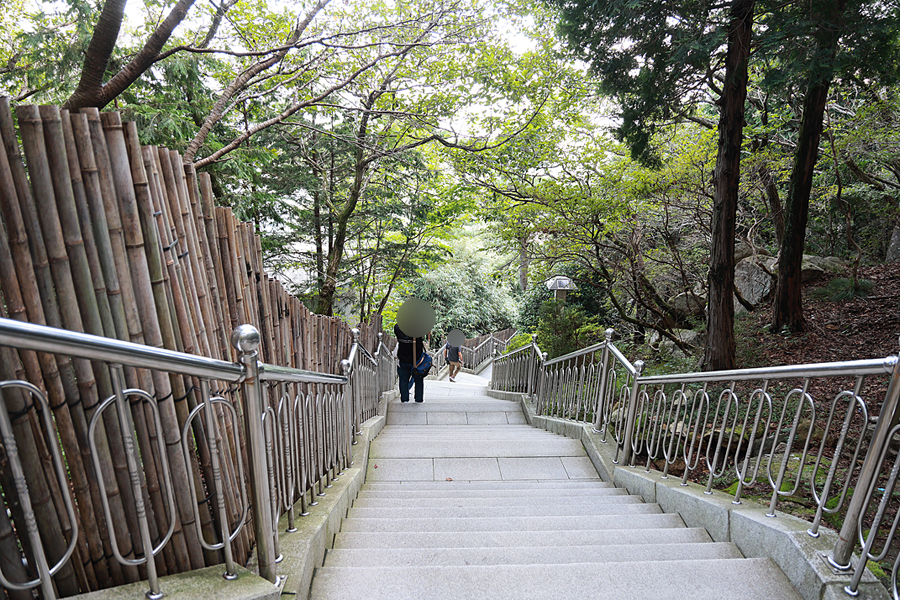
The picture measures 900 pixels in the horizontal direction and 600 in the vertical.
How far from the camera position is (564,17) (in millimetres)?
5543

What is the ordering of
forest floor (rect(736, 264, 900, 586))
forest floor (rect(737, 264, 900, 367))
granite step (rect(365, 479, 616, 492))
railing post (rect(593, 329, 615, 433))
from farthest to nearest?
forest floor (rect(737, 264, 900, 367)) → forest floor (rect(736, 264, 900, 586)) → railing post (rect(593, 329, 615, 433)) → granite step (rect(365, 479, 616, 492))

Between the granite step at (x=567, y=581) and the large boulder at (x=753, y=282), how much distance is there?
784cm

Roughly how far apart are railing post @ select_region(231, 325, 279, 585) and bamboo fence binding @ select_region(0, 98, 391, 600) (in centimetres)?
12

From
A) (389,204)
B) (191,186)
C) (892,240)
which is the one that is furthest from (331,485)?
(892,240)

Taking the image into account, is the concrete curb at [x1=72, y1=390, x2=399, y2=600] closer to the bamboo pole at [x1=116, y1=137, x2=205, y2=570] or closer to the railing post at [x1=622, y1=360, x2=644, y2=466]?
the bamboo pole at [x1=116, y1=137, x2=205, y2=570]

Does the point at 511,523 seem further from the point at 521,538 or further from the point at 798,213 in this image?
the point at 798,213

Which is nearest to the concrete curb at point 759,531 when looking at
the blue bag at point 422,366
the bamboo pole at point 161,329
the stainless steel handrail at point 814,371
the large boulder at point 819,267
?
the stainless steel handrail at point 814,371

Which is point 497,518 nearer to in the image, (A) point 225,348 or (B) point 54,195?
(A) point 225,348

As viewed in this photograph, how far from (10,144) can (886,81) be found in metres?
7.19

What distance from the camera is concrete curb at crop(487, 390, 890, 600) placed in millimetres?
1958

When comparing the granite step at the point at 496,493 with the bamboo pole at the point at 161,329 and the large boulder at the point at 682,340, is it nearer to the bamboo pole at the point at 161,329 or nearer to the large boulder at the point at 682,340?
the bamboo pole at the point at 161,329

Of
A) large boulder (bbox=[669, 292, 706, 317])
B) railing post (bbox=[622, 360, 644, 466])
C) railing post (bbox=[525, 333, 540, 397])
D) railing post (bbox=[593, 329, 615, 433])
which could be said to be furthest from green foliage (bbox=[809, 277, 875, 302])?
railing post (bbox=[622, 360, 644, 466])

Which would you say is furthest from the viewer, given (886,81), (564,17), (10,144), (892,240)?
(892,240)

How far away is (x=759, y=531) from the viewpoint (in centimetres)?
237
